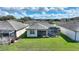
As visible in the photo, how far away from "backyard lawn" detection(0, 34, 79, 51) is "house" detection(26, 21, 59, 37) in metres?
0.09

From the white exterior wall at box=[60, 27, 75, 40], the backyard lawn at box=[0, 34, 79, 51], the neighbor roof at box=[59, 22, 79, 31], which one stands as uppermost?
the neighbor roof at box=[59, 22, 79, 31]

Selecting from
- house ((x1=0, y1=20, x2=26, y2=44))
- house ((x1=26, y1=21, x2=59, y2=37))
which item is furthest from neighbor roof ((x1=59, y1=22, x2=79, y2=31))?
house ((x1=0, y1=20, x2=26, y2=44))

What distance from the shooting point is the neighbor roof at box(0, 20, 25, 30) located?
13.5 ft

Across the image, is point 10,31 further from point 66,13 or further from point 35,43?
point 66,13

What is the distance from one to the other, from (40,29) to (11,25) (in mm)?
500

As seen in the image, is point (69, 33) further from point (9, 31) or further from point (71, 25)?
point (9, 31)

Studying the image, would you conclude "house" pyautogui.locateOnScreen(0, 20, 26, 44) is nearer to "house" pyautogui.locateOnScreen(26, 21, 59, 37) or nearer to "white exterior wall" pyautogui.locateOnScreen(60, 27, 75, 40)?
"house" pyautogui.locateOnScreen(26, 21, 59, 37)

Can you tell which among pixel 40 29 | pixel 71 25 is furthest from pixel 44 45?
pixel 71 25

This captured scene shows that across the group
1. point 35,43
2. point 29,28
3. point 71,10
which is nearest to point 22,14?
point 29,28

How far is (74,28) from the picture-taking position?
4.16 meters

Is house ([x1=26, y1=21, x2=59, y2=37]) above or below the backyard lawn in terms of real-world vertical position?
above

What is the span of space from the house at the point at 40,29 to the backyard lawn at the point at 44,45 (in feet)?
0.28

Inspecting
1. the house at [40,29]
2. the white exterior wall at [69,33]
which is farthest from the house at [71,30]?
the house at [40,29]

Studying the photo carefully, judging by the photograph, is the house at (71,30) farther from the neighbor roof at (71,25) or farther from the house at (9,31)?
the house at (9,31)
